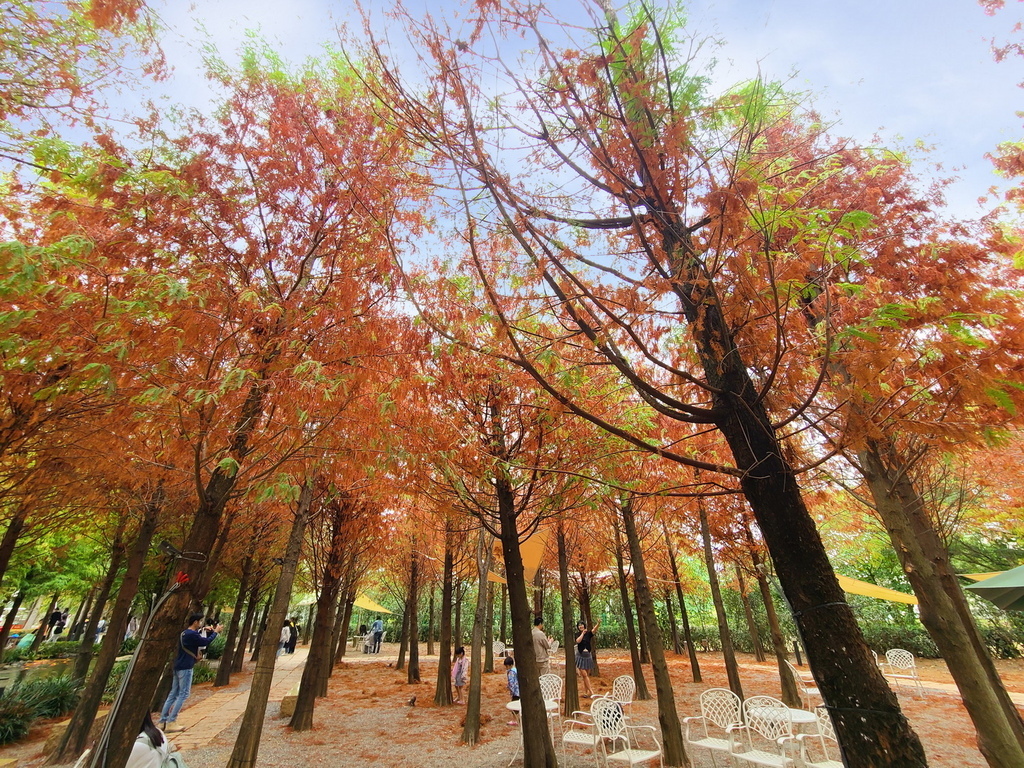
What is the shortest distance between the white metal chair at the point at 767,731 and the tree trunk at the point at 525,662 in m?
2.51

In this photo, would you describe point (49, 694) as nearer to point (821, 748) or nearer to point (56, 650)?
point (56, 650)

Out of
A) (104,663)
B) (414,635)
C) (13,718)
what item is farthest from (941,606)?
(13,718)

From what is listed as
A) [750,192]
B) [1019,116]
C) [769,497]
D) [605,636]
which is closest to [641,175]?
[750,192]

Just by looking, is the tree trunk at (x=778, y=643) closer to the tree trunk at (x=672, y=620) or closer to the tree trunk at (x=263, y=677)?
the tree trunk at (x=672, y=620)

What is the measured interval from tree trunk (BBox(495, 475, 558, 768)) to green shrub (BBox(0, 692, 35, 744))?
1000 centimetres

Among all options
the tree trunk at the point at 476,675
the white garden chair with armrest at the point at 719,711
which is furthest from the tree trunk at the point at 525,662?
the tree trunk at the point at 476,675

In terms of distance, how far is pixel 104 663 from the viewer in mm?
7840

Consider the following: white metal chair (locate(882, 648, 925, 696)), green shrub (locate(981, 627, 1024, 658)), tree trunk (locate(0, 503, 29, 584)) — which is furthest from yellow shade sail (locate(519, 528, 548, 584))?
green shrub (locate(981, 627, 1024, 658))

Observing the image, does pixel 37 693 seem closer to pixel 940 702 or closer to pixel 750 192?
pixel 750 192

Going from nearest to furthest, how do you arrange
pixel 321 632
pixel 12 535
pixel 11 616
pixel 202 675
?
pixel 12 535
pixel 321 632
pixel 11 616
pixel 202 675

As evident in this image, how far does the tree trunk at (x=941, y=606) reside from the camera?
4309 millimetres

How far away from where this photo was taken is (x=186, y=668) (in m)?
8.59

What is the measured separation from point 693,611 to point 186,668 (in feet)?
93.8

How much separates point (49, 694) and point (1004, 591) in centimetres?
1792
